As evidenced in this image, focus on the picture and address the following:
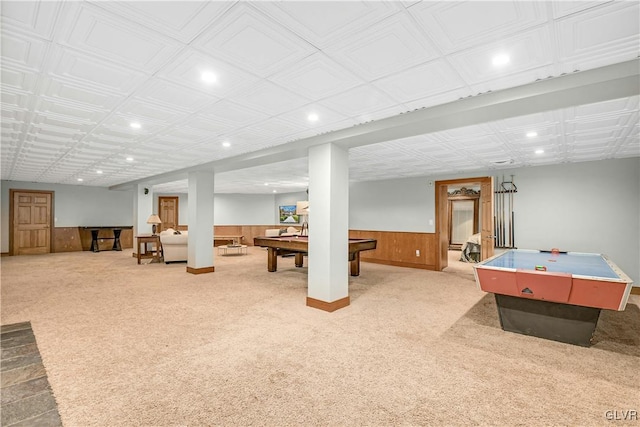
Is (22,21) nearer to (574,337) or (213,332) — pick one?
(213,332)

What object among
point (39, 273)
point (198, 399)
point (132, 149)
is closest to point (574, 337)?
point (198, 399)

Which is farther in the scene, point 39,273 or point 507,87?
point 39,273

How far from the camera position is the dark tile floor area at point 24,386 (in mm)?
1890

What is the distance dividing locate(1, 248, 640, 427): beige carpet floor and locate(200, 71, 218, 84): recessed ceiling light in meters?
2.34

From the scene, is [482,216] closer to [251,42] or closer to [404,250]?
[404,250]

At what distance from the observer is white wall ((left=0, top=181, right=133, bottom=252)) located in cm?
941

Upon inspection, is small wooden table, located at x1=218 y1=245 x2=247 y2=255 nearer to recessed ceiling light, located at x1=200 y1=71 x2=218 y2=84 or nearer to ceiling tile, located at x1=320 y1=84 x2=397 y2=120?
ceiling tile, located at x1=320 y1=84 x2=397 y2=120

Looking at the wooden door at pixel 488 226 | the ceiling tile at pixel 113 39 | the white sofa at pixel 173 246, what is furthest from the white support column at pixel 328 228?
the white sofa at pixel 173 246

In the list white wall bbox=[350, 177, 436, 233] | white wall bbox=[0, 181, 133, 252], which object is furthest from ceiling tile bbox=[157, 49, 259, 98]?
white wall bbox=[0, 181, 133, 252]

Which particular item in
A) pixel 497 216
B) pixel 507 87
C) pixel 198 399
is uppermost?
pixel 507 87

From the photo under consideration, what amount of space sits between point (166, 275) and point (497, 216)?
7250 millimetres

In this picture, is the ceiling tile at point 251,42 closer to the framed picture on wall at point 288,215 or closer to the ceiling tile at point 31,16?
the ceiling tile at point 31,16

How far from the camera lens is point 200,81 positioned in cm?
256

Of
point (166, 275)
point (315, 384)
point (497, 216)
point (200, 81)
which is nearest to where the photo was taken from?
point (315, 384)
